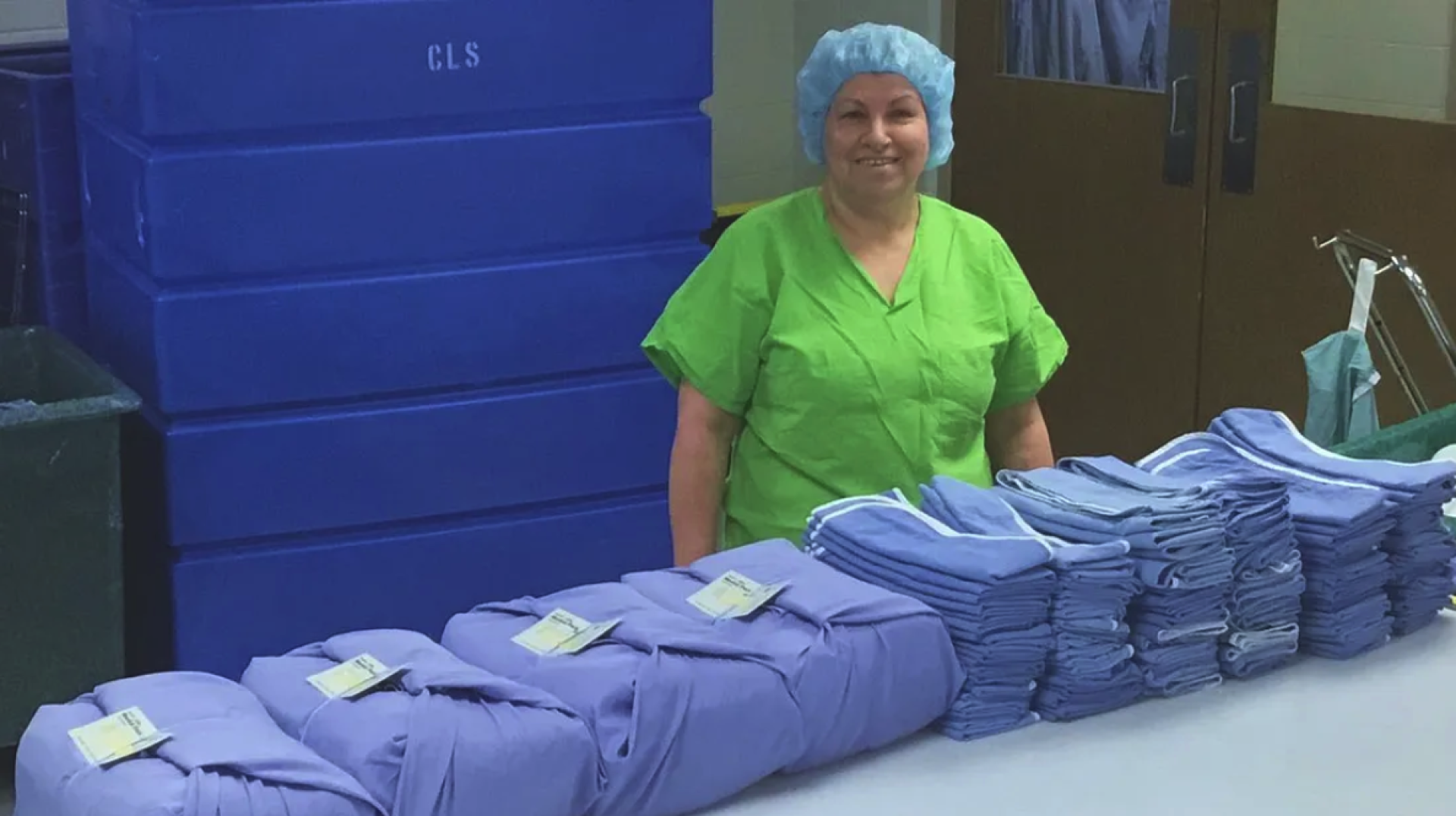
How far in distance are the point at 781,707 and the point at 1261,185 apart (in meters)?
2.58

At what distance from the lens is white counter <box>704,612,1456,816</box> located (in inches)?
67.9

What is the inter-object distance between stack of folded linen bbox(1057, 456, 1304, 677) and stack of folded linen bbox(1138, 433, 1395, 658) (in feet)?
0.07

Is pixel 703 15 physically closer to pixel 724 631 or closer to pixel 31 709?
pixel 31 709

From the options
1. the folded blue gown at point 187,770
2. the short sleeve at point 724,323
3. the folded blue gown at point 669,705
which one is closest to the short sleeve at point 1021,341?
the short sleeve at point 724,323

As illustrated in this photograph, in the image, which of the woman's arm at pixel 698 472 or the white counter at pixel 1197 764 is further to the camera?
the woman's arm at pixel 698 472

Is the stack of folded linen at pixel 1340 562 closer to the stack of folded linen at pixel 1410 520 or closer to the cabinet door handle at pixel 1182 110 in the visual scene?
the stack of folded linen at pixel 1410 520

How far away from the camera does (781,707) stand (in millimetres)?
1693

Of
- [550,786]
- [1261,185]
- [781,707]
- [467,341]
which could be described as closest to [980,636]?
[781,707]

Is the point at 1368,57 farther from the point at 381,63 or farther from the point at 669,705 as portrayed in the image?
the point at 669,705

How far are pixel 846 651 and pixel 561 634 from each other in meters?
0.26

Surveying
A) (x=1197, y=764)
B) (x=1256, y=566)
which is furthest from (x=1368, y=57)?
(x=1197, y=764)

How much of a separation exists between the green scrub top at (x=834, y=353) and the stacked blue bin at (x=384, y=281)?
945 millimetres

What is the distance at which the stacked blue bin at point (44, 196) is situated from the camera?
348cm

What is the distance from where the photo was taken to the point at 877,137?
8.00 feet
